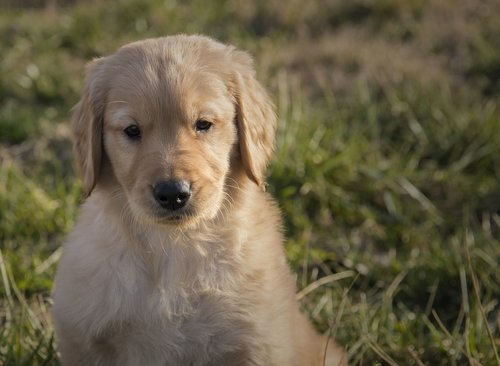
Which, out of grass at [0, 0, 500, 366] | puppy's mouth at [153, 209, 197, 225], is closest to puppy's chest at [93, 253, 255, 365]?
puppy's mouth at [153, 209, 197, 225]

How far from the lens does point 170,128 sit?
3.30 metres

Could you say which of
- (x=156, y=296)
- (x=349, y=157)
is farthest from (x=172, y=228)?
(x=349, y=157)

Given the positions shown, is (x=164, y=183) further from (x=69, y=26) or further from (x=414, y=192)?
(x=69, y=26)

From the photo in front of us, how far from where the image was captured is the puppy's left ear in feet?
11.6

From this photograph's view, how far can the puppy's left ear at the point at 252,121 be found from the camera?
139 inches

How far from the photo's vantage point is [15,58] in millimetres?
8008

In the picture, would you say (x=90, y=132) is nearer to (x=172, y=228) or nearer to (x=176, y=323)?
(x=172, y=228)

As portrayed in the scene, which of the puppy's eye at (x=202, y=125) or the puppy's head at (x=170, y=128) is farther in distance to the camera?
the puppy's eye at (x=202, y=125)

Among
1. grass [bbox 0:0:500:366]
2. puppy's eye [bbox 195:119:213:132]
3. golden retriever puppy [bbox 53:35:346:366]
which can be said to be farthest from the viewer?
grass [bbox 0:0:500:366]

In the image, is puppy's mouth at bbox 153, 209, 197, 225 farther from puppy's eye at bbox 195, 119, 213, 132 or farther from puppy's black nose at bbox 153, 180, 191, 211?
puppy's eye at bbox 195, 119, 213, 132

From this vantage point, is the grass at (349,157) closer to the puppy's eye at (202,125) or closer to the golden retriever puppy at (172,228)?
the golden retriever puppy at (172,228)

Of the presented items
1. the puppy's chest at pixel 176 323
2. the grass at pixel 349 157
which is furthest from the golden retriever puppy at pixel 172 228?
the grass at pixel 349 157

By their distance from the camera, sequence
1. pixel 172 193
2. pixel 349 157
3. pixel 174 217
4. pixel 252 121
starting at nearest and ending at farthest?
pixel 172 193
pixel 174 217
pixel 252 121
pixel 349 157

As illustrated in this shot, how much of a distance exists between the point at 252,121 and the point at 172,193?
0.63m
